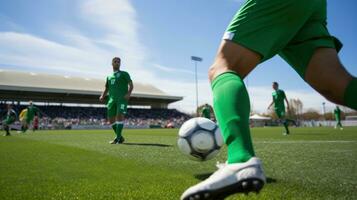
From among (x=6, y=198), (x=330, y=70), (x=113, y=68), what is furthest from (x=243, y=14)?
(x=113, y=68)

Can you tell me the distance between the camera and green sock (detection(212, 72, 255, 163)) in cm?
176

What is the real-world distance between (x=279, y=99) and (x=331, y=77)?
575 inches

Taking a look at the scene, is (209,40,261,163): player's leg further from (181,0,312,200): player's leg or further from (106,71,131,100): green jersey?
(106,71,131,100): green jersey

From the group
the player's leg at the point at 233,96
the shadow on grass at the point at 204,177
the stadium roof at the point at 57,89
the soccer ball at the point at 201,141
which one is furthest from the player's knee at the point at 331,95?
the stadium roof at the point at 57,89

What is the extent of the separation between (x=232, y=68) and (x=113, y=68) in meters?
8.14

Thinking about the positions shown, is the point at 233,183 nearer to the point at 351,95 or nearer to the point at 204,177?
the point at 351,95

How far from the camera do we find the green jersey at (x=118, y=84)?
9.78 meters

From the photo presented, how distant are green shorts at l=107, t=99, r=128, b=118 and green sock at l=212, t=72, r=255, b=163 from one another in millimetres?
7759

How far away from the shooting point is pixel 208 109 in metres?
26.8

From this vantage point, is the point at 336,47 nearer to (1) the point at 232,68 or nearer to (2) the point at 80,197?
(1) the point at 232,68

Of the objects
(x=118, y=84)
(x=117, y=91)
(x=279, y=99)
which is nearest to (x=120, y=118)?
(x=117, y=91)

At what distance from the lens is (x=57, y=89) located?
53.2 m

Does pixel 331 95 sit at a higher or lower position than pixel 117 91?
lower

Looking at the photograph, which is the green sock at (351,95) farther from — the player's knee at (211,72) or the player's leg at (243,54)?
the player's knee at (211,72)
